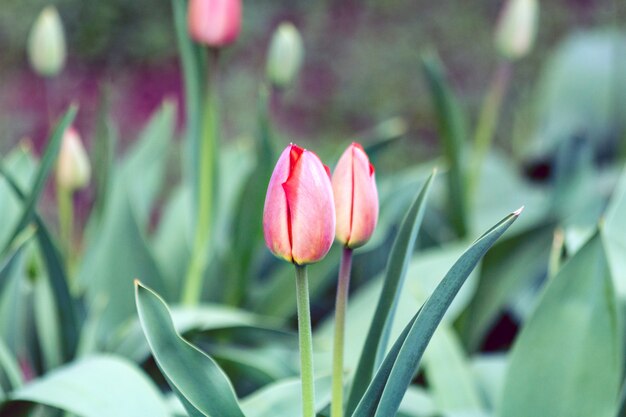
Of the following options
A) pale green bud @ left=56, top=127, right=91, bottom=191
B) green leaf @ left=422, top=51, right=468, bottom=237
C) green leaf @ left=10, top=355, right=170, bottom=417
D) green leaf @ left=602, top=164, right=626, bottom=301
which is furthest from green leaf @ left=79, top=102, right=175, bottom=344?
green leaf @ left=602, top=164, right=626, bottom=301

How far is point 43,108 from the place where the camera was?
2.99m

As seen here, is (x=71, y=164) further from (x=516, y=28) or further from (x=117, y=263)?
(x=516, y=28)

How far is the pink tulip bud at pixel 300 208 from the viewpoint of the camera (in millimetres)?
493

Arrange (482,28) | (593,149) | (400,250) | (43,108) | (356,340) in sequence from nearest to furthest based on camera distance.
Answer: (400,250) < (356,340) < (593,149) < (43,108) < (482,28)

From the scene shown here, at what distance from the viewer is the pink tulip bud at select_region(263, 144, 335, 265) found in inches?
19.4

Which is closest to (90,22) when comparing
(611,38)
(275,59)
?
(611,38)

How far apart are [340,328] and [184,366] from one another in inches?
4.0

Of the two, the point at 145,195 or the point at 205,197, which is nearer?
the point at 205,197

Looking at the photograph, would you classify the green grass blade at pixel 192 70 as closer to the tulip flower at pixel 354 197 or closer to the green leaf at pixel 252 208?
the green leaf at pixel 252 208

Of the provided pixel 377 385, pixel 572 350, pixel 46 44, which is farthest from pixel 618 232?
pixel 46 44

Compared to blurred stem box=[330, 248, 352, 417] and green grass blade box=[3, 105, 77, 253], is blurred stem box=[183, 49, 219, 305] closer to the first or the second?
green grass blade box=[3, 105, 77, 253]

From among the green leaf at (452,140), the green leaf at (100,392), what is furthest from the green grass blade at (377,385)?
the green leaf at (452,140)

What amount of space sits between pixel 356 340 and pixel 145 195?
1.34 ft

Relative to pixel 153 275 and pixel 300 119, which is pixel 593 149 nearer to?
pixel 153 275
